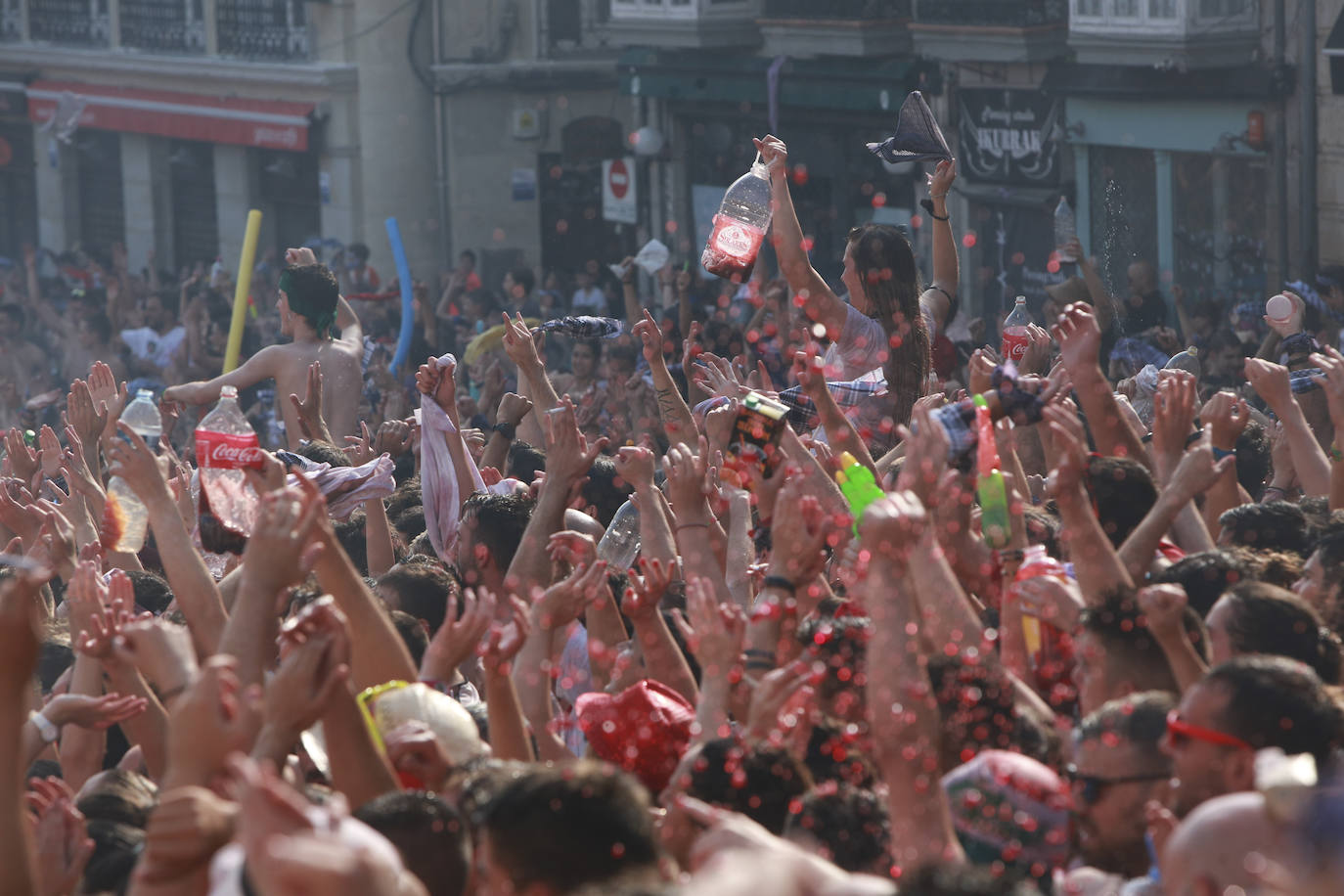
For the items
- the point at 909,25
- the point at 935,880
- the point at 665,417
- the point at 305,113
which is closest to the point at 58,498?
the point at 665,417

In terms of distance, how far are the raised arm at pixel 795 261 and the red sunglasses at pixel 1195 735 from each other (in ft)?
9.33

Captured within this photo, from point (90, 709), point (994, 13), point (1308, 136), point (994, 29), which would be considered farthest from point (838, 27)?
point (90, 709)

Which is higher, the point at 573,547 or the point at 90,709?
the point at 573,547

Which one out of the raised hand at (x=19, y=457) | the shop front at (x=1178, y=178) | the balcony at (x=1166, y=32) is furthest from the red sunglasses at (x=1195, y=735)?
the balcony at (x=1166, y=32)

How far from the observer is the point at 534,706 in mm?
4047

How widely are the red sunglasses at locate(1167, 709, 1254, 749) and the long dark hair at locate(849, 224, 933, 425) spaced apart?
9.34 ft

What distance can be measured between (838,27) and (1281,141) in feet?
16.8

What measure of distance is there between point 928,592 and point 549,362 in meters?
11.4

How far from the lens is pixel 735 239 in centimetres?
638

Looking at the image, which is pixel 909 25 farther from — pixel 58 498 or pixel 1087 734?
pixel 1087 734

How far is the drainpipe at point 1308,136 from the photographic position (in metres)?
12.5

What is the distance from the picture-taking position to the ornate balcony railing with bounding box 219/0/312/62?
21641mm

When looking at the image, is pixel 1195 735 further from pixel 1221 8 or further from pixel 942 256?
pixel 1221 8

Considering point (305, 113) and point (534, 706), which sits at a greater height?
point (305, 113)
